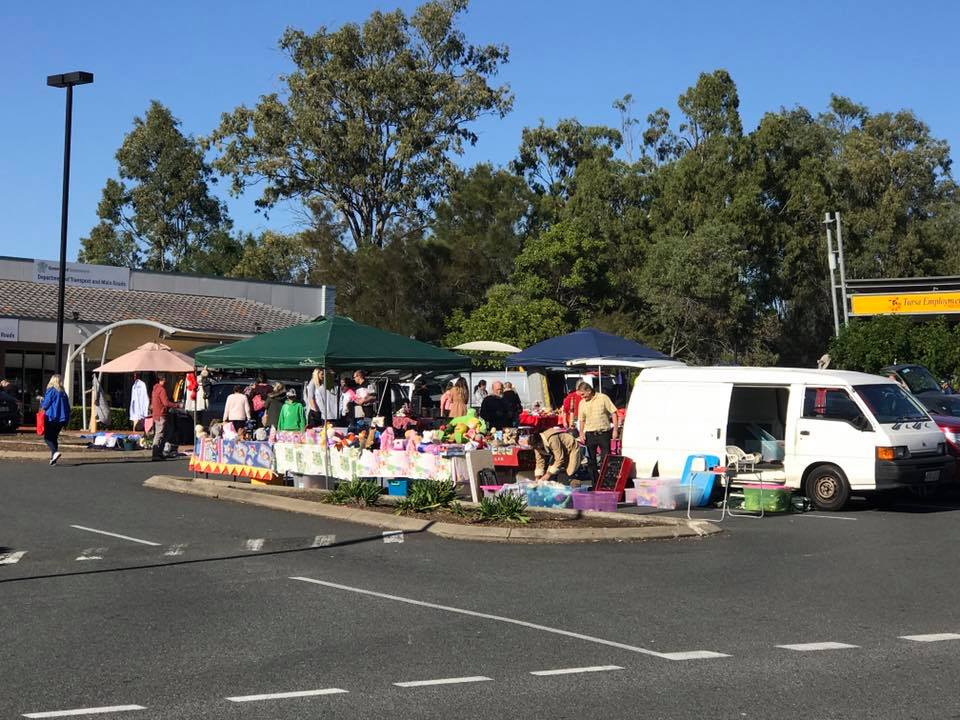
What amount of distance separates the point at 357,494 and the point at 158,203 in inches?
2113

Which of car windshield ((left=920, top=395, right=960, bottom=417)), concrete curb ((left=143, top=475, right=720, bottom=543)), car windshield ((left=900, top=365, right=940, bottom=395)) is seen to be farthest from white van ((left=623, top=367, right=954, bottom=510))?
car windshield ((left=900, top=365, right=940, bottom=395))

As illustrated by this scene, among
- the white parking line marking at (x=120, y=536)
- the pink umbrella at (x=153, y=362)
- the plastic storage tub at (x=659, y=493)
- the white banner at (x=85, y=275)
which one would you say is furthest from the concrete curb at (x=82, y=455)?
the white banner at (x=85, y=275)

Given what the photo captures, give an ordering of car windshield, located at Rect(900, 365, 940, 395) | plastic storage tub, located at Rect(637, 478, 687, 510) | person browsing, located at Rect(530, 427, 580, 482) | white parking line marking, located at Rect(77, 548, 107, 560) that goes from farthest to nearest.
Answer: car windshield, located at Rect(900, 365, 940, 395) < person browsing, located at Rect(530, 427, 580, 482) < plastic storage tub, located at Rect(637, 478, 687, 510) < white parking line marking, located at Rect(77, 548, 107, 560)

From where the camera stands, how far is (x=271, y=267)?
232ft

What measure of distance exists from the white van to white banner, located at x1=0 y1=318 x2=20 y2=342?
24775 millimetres

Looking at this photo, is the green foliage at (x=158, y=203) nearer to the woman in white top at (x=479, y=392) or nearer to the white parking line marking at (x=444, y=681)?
the woman in white top at (x=479, y=392)

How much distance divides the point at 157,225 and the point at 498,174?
21959 millimetres

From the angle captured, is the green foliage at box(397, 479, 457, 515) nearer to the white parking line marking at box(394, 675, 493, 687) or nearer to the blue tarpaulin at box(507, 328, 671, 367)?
the white parking line marking at box(394, 675, 493, 687)

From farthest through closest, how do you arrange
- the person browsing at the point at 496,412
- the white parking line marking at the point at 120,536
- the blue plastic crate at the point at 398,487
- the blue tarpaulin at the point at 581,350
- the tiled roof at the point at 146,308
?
the tiled roof at the point at 146,308 → the blue tarpaulin at the point at 581,350 → the person browsing at the point at 496,412 → the blue plastic crate at the point at 398,487 → the white parking line marking at the point at 120,536

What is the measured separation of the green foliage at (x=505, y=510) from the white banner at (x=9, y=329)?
2644cm

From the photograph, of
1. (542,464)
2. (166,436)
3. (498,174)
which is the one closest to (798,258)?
(498,174)

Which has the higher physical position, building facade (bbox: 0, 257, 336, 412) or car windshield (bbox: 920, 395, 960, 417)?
building facade (bbox: 0, 257, 336, 412)

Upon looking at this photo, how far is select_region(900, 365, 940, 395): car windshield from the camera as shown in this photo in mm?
24309

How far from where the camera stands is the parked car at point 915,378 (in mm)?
24188
